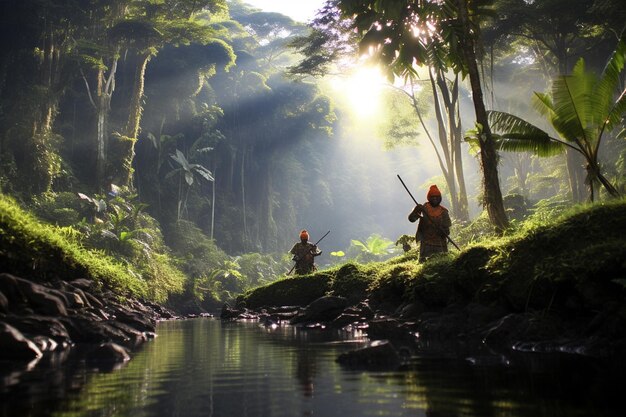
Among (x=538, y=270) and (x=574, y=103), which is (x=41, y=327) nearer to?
(x=538, y=270)

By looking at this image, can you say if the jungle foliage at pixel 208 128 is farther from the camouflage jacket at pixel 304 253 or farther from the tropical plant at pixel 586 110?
the camouflage jacket at pixel 304 253

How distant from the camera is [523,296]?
734cm

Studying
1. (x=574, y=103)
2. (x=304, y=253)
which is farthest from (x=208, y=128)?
(x=574, y=103)

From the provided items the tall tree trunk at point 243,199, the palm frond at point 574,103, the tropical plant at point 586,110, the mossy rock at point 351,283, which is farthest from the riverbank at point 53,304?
the tall tree trunk at point 243,199

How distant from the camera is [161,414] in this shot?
11.0ft

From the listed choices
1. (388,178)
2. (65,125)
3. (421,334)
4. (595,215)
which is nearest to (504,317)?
(421,334)

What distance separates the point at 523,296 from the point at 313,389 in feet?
13.9

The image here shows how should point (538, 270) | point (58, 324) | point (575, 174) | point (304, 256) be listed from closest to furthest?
1. point (538, 270)
2. point (58, 324)
3. point (304, 256)
4. point (575, 174)

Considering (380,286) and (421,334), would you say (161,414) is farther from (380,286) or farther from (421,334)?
(380,286)

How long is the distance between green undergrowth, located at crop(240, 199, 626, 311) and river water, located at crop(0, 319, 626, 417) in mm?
1390

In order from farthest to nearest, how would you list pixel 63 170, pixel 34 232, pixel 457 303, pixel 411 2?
1. pixel 63 170
2. pixel 411 2
3. pixel 34 232
4. pixel 457 303

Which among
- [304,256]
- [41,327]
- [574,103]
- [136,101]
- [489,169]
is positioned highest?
[136,101]

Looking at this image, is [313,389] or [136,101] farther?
[136,101]

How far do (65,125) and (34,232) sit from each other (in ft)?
69.0
